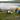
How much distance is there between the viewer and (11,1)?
1.55 ft

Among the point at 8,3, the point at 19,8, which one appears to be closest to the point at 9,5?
the point at 8,3

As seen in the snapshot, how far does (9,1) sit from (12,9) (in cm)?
11

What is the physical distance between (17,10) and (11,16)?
0.35 ft

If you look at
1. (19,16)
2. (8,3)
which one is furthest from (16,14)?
(8,3)

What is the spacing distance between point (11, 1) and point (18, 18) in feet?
0.74

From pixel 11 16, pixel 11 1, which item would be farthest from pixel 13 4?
pixel 11 16

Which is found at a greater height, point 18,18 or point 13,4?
point 13,4

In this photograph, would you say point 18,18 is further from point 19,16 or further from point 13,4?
point 13,4

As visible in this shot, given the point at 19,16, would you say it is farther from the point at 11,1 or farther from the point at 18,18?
the point at 11,1

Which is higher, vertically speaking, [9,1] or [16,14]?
[9,1]

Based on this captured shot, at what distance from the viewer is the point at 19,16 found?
1.58ft

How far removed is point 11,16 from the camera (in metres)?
0.49

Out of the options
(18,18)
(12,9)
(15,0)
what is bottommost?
(18,18)

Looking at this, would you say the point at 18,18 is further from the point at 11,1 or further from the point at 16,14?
the point at 11,1
